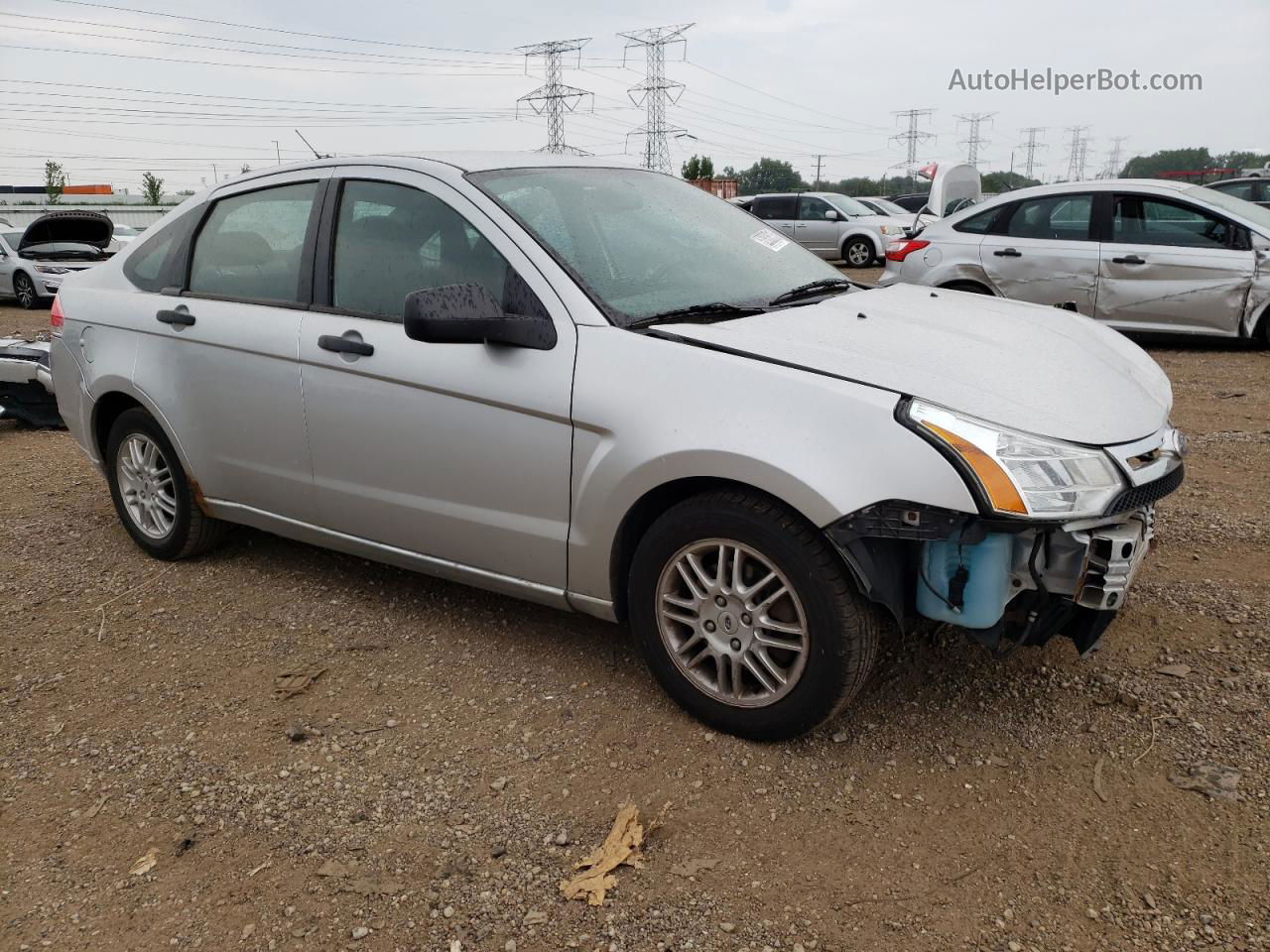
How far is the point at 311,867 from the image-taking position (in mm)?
2543

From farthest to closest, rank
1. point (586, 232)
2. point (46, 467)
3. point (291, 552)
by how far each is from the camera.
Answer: point (46, 467) → point (291, 552) → point (586, 232)

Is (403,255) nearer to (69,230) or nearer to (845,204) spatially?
(69,230)

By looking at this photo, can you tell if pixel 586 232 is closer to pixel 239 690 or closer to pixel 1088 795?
pixel 239 690

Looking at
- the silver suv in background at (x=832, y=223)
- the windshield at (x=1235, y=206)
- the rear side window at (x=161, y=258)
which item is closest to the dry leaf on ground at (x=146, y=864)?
the rear side window at (x=161, y=258)

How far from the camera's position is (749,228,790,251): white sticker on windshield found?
12.6 feet

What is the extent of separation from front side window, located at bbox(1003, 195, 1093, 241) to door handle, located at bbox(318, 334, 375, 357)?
723cm

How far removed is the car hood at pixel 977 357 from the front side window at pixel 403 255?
0.64 metres

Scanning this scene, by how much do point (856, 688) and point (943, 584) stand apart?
1.24ft

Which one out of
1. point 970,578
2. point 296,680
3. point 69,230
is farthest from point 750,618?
point 69,230

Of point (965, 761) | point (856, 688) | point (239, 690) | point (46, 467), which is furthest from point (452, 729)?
point (46, 467)

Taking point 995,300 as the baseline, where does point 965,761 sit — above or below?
below

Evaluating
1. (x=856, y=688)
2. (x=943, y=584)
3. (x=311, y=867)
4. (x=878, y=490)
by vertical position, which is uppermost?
(x=878, y=490)

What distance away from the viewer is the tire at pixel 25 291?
52.7ft

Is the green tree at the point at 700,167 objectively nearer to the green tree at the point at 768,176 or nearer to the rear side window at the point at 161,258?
the green tree at the point at 768,176
